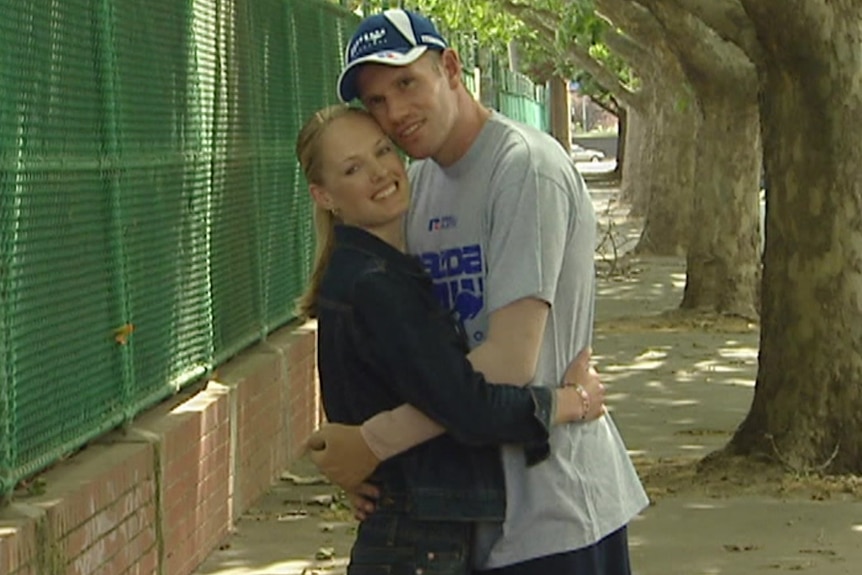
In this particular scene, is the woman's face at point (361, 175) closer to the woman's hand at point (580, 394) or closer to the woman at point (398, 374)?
the woman at point (398, 374)

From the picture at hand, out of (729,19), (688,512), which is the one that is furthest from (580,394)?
(729,19)

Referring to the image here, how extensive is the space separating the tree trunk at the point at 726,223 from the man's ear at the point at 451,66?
51.1 ft

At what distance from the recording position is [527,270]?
404cm

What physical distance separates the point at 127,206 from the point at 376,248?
Result: 3769 mm

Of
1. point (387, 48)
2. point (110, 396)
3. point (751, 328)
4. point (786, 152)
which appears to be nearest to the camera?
point (387, 48)

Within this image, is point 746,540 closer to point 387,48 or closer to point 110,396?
point 110,396

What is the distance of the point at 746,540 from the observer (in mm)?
9156

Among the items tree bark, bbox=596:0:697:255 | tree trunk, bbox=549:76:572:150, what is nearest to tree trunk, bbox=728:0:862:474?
tree bark, bbox=596:0:697:255

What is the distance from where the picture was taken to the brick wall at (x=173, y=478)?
616 cm

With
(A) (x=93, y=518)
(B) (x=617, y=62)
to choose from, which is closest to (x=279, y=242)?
(A) (x=93, y=518)

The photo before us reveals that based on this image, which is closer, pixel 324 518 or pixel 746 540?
pixel 746 540

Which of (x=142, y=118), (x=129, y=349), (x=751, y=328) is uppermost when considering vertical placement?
(x=142, y=118)

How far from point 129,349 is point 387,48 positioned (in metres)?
3.81

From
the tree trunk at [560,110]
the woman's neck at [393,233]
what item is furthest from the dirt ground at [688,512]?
the tree trunk at [560,110]
